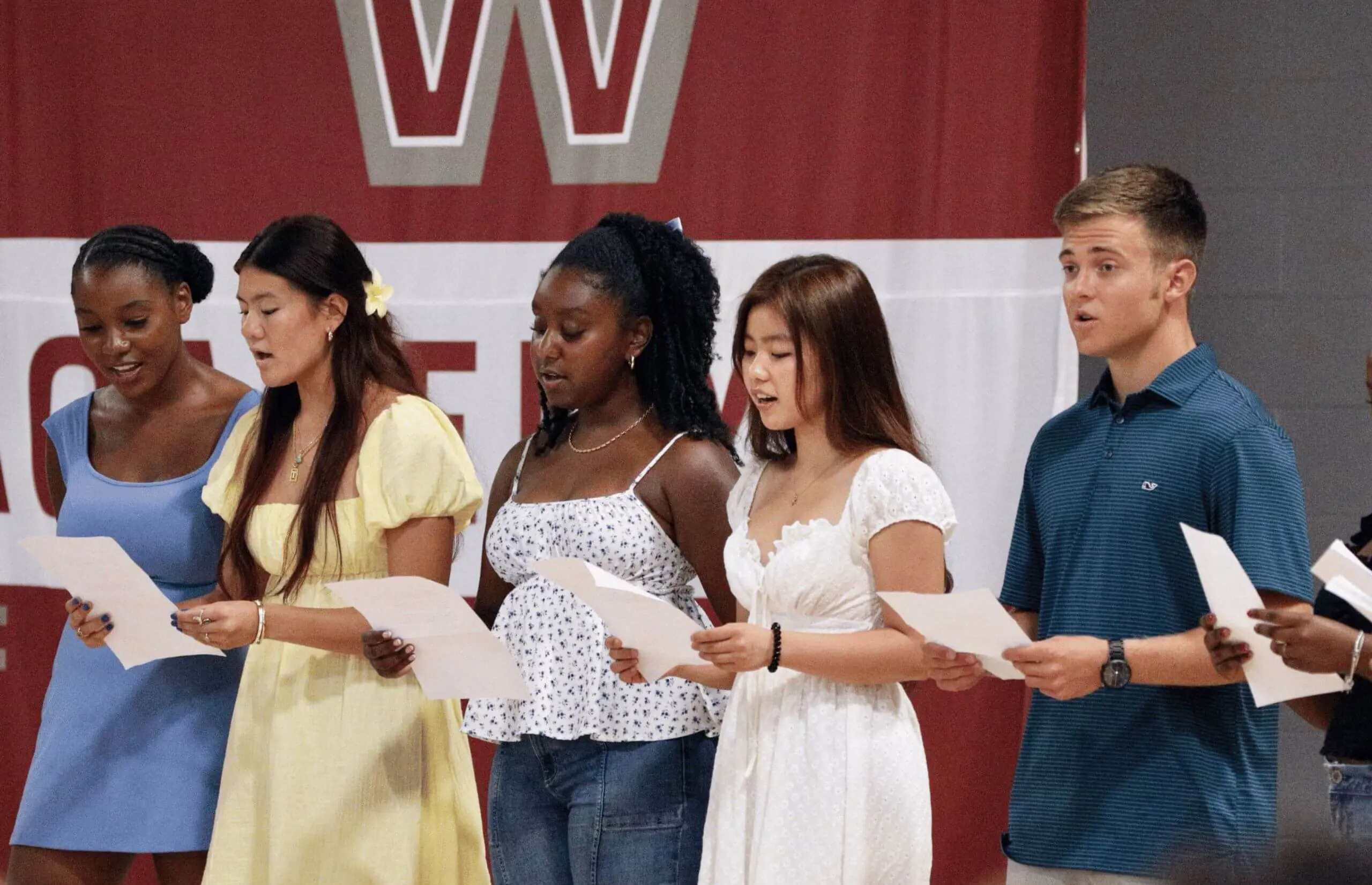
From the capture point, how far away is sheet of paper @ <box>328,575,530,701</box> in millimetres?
2182

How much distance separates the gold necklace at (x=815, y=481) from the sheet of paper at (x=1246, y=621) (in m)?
0.48

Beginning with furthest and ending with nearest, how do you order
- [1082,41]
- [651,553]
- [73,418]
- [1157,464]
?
[1082,41] < [73,418] < [651,553] < [1157,464]

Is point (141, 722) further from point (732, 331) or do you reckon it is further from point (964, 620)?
point (732, 331)

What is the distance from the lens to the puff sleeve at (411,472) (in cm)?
241

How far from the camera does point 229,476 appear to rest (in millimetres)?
2615

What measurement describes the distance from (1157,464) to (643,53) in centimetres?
212

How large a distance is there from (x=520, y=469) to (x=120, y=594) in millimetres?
637

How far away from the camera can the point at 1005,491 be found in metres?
3.63

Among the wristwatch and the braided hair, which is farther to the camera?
the braided hair

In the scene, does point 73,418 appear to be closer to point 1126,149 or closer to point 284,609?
point 284,609

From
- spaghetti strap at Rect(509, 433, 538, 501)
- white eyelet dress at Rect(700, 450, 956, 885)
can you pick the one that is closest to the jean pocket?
white eyelet dress at Rect(700, 450, 956, 885)

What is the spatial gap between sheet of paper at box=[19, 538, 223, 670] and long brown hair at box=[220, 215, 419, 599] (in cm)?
16

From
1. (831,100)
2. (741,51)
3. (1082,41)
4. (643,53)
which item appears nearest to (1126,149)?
(1082,41)

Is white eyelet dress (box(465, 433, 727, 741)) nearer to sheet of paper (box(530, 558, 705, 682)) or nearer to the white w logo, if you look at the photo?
sheet of paper (box(530, 558, 705, 682))
